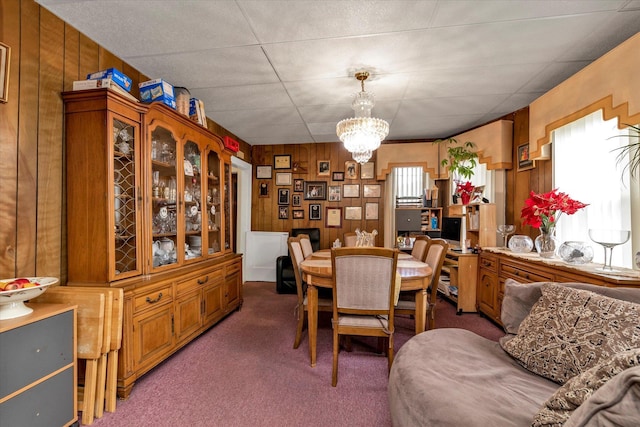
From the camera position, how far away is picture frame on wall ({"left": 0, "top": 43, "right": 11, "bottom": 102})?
4.93 feet

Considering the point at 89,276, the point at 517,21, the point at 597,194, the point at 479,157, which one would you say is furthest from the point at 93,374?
the point at 479,157

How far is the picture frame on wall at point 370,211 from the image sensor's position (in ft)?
16.0

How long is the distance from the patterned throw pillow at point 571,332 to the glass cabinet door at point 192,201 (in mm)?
2639

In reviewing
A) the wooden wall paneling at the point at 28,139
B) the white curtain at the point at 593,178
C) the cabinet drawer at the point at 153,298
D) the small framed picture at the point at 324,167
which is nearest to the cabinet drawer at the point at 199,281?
the cabinet drawer at the point at 153,298

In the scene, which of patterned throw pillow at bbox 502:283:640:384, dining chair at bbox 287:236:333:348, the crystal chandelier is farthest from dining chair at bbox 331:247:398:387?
the crystal chandelier

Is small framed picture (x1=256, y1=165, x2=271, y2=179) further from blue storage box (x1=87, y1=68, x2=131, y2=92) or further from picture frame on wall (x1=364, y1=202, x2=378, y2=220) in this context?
blue storage box (x1=87, y1=68, x2=131, y2=92)

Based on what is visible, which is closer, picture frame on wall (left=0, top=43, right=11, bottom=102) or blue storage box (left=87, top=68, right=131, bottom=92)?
picture frame on wall (left=0, top=43, right=11, bottom=102)

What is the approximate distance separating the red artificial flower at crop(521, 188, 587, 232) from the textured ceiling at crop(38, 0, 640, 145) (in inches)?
45.5

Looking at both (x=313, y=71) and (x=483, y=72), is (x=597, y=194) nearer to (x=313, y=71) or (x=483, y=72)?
(x=483, y=72)

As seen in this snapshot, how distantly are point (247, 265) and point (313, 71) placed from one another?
11.9 feet

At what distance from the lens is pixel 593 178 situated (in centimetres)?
242

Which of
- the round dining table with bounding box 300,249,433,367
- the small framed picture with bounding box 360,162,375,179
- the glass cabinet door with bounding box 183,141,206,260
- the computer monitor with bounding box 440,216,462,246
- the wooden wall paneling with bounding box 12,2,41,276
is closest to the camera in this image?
the wooden wall paneling with bounding box 12,2,41,276

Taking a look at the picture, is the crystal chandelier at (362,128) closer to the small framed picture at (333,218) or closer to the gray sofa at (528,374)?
the gray sofa at (528,374)

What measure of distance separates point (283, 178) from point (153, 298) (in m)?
3.35
